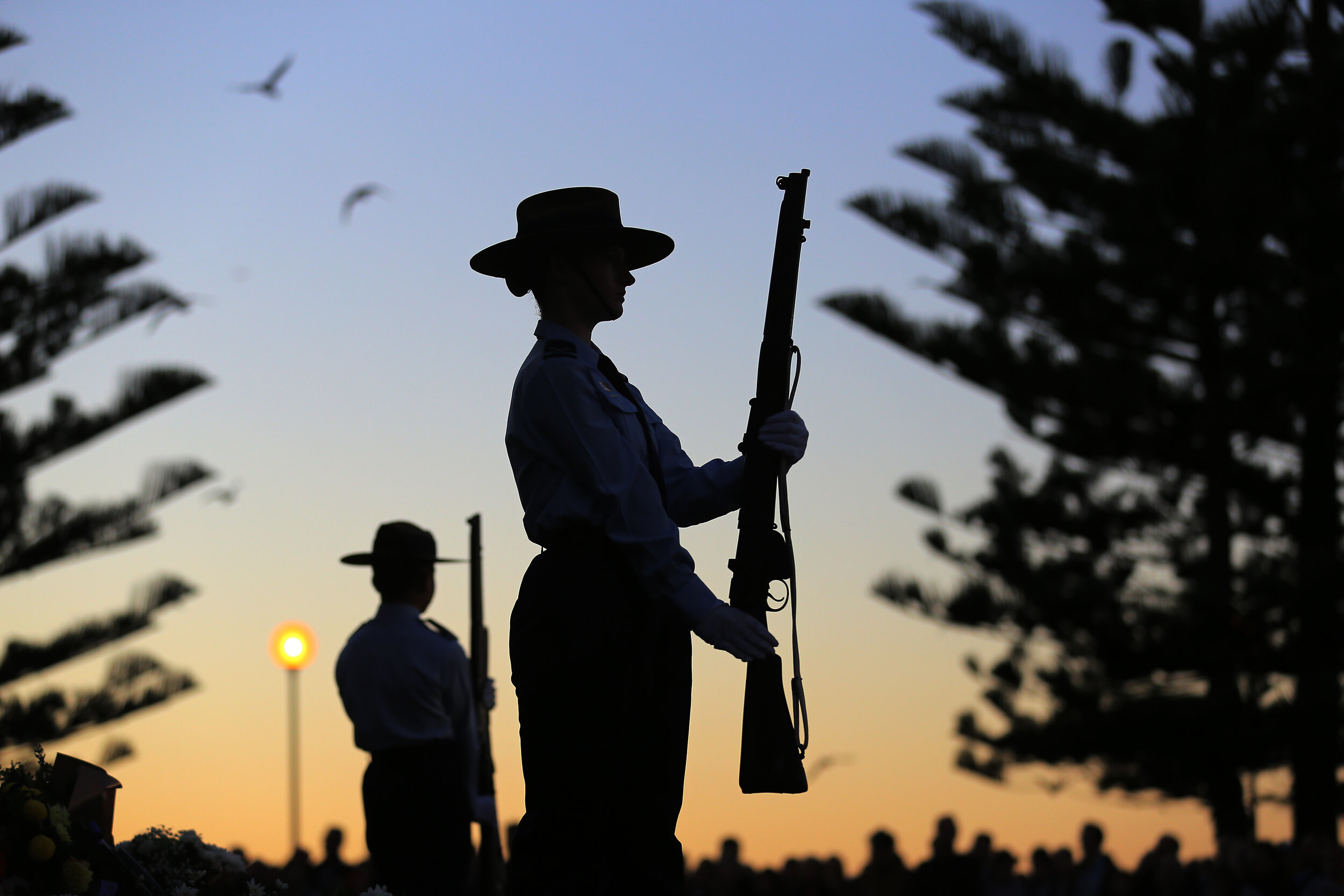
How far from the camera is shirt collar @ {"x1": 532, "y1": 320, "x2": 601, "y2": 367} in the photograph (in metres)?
3.33

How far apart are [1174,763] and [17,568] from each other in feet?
42.5

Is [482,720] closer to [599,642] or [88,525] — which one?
[599,642]

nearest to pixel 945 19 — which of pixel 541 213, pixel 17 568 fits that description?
pixel 17 568

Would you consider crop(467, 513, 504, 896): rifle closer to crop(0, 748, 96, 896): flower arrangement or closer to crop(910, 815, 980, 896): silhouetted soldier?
crop(0, 748, 96, 896): flower arrangement

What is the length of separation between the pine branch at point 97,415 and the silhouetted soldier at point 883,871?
937cm

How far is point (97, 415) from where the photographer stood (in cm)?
1711

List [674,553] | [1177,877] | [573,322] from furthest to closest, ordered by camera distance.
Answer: [1177,877] < [573,322] < [674,553]

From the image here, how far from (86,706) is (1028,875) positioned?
413 inches

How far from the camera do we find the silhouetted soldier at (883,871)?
11000mm

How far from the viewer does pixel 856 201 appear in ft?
58.7

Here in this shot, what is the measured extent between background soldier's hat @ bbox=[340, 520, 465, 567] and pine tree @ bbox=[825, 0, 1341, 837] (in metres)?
12.1

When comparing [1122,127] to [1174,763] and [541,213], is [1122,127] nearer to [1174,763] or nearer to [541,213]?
[1174,763]

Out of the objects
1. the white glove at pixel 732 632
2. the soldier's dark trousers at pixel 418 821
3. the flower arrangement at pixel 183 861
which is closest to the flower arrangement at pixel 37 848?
the flower arrangement at pixel 183 861

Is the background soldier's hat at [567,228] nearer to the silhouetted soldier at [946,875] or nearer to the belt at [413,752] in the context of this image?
the belt at [413,752]
